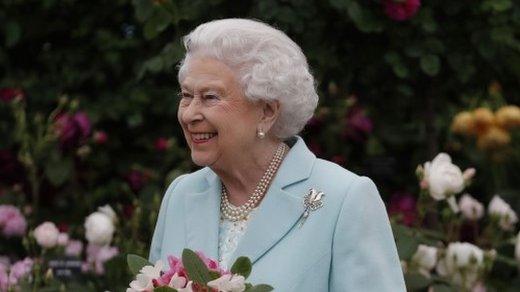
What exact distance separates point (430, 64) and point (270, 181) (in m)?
1.41

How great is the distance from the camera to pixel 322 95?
4742mm

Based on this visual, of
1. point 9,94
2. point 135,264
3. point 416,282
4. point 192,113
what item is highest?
point 192,113

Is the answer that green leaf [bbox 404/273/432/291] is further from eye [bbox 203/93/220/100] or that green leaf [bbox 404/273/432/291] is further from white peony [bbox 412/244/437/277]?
eye [bbox 203/93/220/100]

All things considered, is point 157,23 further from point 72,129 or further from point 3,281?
point 3,281

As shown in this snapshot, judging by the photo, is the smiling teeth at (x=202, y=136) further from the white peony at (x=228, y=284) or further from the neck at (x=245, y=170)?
the white peony at (x=228, y=284)

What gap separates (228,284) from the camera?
2.21 metres

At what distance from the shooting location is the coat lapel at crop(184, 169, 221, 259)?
2660 mm

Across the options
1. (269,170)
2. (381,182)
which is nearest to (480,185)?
(381,182)

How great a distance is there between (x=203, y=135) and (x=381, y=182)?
2.53m

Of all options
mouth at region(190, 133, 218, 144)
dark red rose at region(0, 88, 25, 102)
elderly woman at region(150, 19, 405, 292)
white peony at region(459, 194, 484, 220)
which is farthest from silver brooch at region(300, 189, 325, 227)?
dark red rose at region(0, 88, 25, 102)

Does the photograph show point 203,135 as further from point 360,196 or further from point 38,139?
point 38,139

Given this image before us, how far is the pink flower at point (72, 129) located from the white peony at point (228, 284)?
7.10ft

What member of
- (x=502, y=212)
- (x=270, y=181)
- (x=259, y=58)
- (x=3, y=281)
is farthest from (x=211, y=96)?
(x=502, y=212)

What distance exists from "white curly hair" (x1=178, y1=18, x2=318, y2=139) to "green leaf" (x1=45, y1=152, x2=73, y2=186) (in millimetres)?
1828
